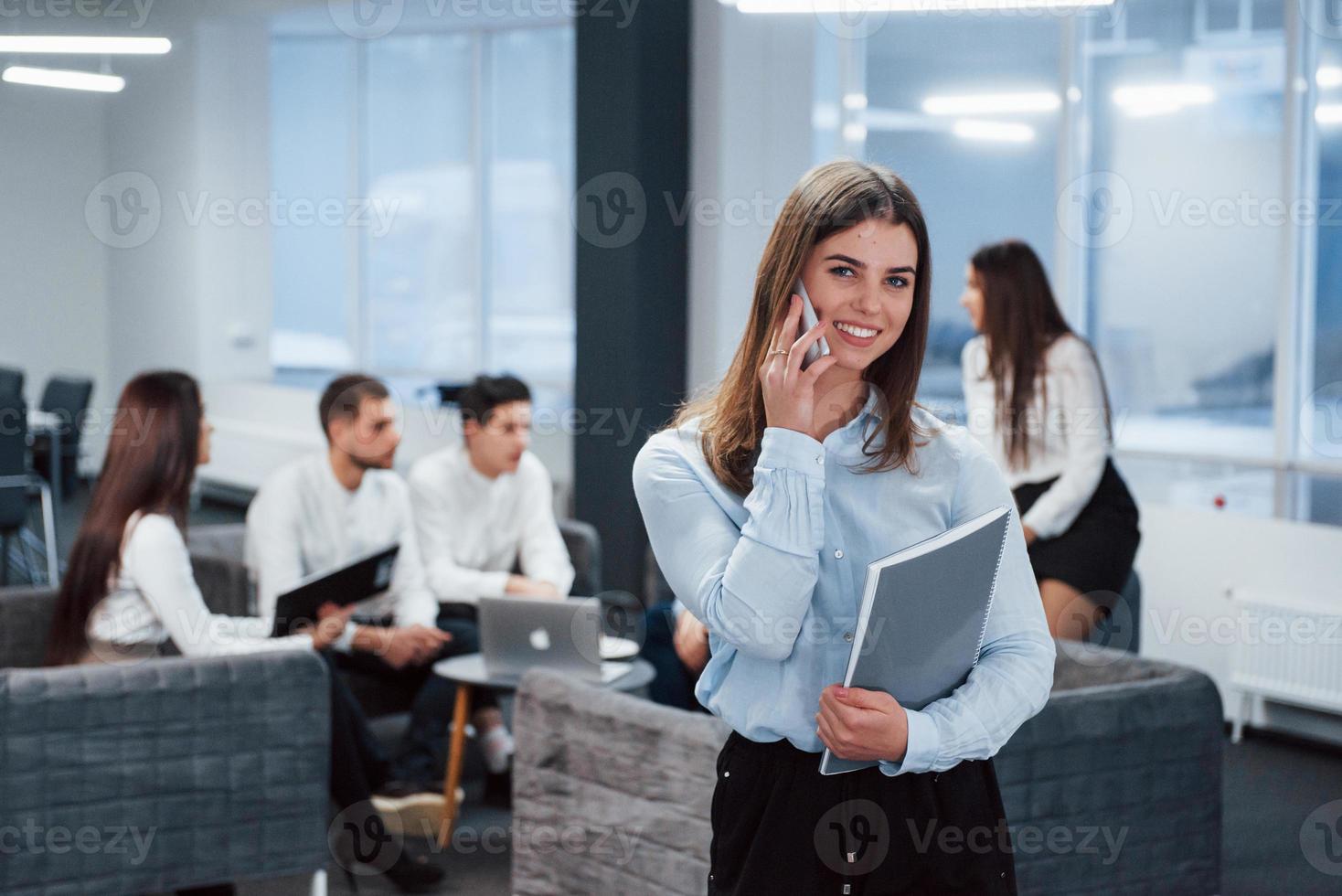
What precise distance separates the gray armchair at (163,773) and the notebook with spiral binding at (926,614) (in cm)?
169

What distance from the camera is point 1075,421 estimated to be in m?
3.56

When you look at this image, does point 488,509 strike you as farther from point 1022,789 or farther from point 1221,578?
point 1221,578

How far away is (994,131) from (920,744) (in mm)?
5657

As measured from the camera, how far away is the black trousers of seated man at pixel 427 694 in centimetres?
393

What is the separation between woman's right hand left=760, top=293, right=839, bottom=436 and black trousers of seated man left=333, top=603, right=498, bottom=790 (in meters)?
2.68

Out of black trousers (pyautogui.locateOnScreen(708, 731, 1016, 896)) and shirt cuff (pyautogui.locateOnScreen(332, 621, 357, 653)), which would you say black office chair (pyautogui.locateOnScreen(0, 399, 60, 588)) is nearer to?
shirt cuff (pyautogui.locateOnScreen(332, 621, 357, 653))

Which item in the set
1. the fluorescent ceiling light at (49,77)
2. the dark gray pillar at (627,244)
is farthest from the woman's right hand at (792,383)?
the fluorescent ceiling light at (49,77)

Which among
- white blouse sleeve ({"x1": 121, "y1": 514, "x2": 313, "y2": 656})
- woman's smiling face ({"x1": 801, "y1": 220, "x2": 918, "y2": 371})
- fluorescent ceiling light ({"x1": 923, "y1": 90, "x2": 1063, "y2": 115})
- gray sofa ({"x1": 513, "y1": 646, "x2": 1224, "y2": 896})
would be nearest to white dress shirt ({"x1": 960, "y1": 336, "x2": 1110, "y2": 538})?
gray sofa ({"x1": 513, "y1": 646, "x2": 1224, "y2": 896})

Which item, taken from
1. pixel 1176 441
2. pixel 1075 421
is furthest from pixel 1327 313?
pixel 1075 421

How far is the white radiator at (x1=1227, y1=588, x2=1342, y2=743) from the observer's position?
4.52 metres

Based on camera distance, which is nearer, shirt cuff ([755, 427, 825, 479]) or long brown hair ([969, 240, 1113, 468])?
shirt cuff ([755, 427, 825, 479])

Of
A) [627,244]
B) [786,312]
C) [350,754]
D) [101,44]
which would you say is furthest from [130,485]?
[101,44]

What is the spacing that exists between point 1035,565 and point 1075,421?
1.24 ft

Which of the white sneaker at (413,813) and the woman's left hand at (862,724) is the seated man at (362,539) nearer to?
the white sneaker at (413,813)
